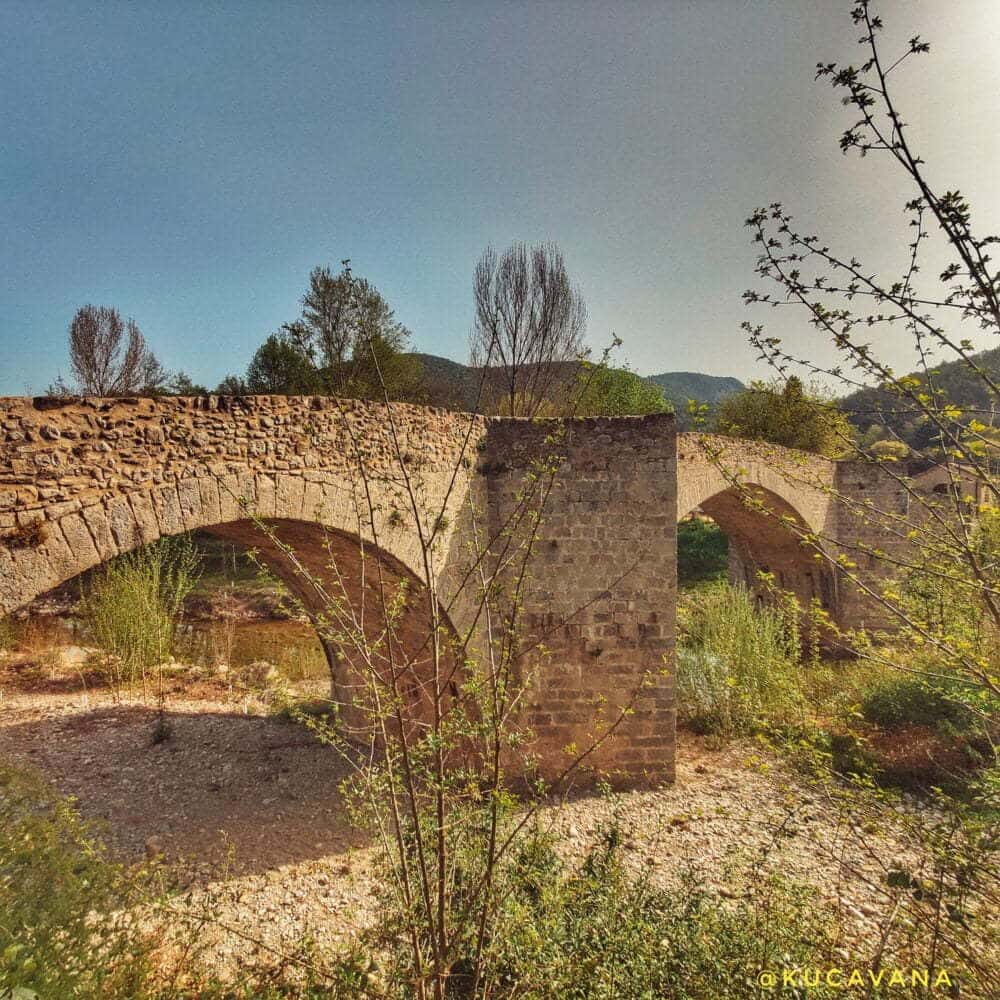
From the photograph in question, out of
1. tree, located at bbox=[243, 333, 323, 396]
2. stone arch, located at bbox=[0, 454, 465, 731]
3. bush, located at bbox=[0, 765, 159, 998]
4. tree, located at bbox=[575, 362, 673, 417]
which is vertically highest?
tree, located at bbox=[243, 333, 323, 396]

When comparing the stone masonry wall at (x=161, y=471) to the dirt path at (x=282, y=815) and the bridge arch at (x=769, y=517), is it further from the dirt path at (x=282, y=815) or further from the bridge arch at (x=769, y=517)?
the bridge arch at (x=769, y=517)

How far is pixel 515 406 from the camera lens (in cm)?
1266

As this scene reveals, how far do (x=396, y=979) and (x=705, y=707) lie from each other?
238 inches

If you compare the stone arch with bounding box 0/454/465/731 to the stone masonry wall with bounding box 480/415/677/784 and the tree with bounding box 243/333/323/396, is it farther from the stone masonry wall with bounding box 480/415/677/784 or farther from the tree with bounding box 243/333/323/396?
the tree with bounding box 243/333/323/396

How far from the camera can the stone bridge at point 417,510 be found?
2.98 meters

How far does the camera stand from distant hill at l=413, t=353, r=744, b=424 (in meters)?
18.1

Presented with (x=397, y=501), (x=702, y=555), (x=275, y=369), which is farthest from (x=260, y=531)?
(x=702, y=555)

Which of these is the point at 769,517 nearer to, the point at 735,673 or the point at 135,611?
the point at 735,673

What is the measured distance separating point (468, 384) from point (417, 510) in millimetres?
18325

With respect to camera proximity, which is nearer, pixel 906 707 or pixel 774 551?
pixel 906 707

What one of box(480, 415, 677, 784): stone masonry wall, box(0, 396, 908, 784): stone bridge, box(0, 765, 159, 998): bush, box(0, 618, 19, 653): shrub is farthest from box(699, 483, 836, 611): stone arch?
box(0, 618, 19, 653): shrub

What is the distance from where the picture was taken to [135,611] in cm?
824

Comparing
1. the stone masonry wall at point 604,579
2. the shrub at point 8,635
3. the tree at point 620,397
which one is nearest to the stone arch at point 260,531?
the stone masonry wall at point 604,579

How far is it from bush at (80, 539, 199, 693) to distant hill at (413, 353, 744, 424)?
4.87 metres
